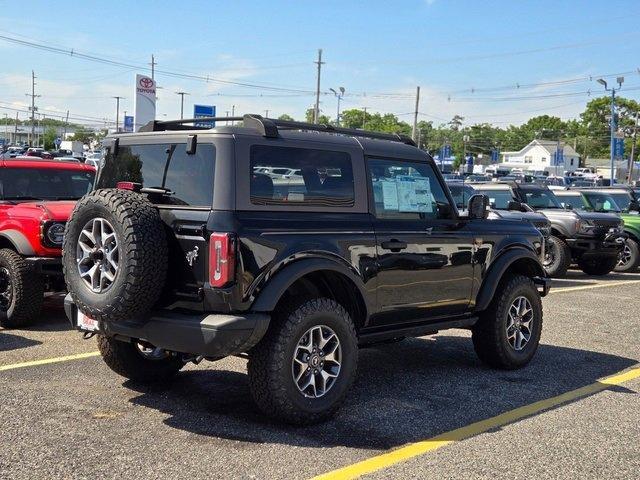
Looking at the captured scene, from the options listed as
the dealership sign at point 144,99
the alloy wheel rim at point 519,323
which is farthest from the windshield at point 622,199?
the dealership sign at point 144,99

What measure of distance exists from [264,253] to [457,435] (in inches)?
67.7

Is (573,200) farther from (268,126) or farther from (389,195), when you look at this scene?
(268,126)

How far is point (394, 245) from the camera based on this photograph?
220 inches

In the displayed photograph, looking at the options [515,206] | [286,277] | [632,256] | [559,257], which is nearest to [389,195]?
[286,277]

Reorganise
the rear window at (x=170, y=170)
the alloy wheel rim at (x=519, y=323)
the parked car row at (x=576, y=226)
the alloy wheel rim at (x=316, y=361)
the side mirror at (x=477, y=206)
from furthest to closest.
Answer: the parked car row at (x=576, y=226) < the alloy wheel rim at (x=519, y=323) < the side mirror at (x=477, y=206) < the alloy wheel rim at (x=316, y=361) < the rear window at (x=170, y=170)

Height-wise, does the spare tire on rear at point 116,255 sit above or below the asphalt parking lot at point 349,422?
above

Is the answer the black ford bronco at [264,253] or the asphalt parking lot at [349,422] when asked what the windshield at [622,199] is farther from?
the black ford bronco at [264,253]

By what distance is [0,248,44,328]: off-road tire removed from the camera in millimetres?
7750

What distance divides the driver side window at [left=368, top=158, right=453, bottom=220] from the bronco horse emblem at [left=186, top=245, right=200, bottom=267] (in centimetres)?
152

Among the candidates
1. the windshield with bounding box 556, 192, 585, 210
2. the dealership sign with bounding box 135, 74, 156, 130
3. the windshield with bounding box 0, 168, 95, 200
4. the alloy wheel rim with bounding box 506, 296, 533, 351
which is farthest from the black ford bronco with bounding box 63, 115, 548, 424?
the dealership sign with bounding box 135, 74, 156, 130

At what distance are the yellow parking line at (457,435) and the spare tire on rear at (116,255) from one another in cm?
155

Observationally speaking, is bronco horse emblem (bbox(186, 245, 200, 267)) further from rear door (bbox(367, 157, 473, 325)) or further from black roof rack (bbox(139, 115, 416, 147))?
rear door (bbox(367, 157, 473, 325))

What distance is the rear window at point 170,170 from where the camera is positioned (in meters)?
4.82

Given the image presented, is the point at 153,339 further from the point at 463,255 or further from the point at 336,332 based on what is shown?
the point at 463,255
